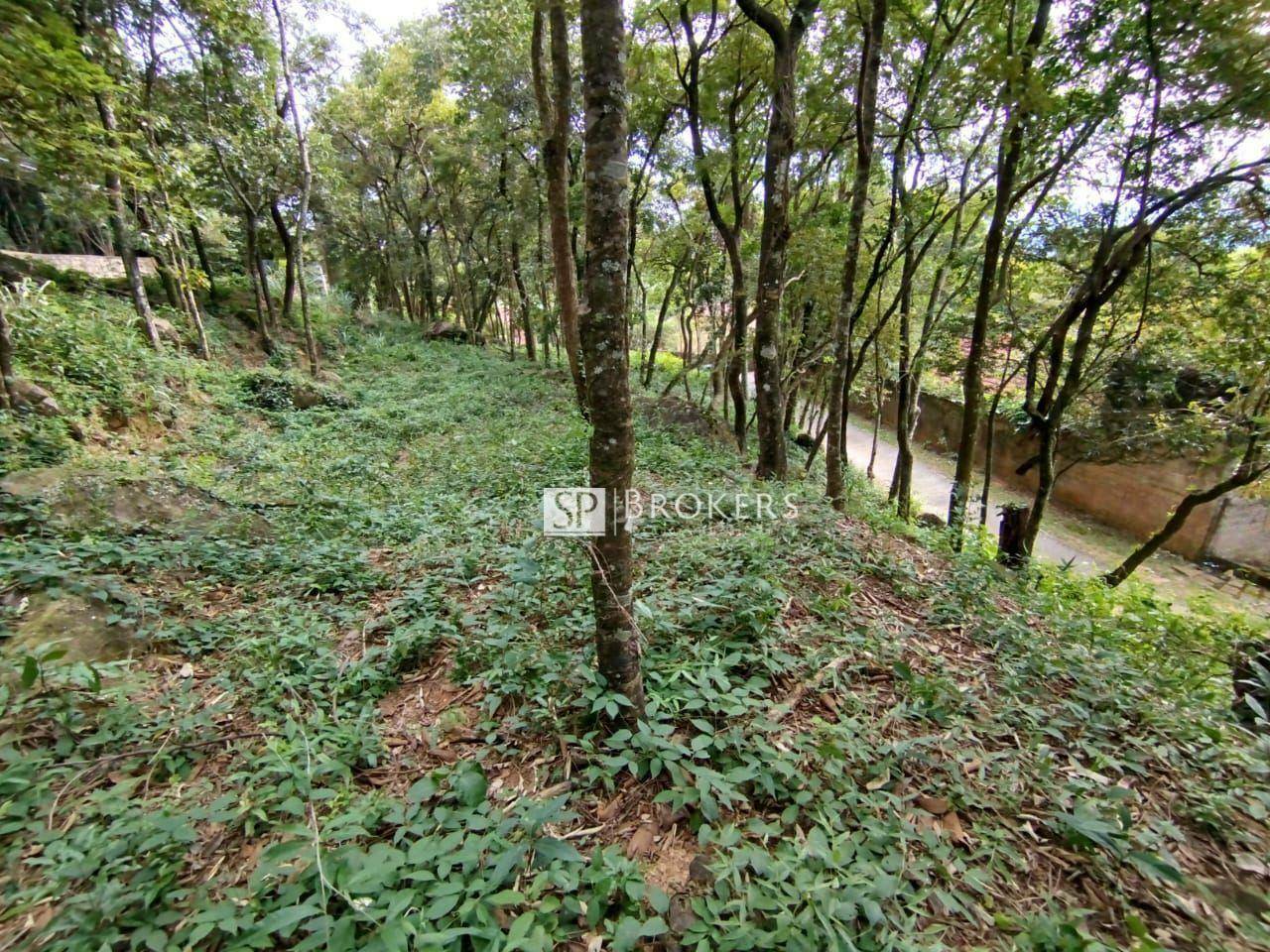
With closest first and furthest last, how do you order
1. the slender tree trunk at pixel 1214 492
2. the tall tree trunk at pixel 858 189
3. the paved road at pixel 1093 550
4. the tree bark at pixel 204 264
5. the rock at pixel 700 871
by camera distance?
the rock at pixel 700 871
the tall tree trunk at pixel 858 189
the slender tree trunk at pixel 1214 492
the paved road at pixel 1093 550
the tree bark at pixel 204 264

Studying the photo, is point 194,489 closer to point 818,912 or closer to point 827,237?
point 818,912

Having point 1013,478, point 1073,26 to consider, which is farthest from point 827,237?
point 1013,478

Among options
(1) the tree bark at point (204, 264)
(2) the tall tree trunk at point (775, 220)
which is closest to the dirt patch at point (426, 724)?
(2) the tall tree trunk at point (775, 220)

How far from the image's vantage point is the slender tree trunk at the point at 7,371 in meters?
5.42

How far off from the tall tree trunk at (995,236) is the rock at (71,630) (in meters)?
7.25

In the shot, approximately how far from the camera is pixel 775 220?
6.65 m

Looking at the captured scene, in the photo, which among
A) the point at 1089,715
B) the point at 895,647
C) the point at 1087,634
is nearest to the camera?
the point at 1089,715

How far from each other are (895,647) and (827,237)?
858 cm

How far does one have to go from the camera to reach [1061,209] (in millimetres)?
7789

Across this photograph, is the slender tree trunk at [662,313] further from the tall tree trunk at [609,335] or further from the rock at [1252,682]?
the rock at [1252,682]

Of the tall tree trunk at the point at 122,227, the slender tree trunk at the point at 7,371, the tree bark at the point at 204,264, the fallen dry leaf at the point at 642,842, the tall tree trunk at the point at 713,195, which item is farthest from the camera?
the tree bark at the point at 204,264

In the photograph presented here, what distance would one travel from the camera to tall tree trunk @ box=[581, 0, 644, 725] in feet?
7.27

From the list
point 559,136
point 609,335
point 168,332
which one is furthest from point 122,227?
point 609,335

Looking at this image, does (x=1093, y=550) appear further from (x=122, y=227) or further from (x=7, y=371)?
(x=122, y=227)
